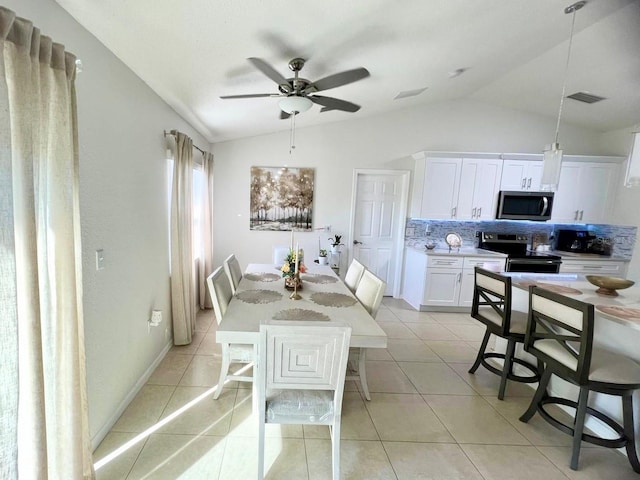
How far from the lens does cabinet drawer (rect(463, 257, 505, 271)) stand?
13.8 ft

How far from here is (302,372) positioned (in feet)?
5.00

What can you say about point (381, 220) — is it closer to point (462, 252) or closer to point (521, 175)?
point (462, 252)

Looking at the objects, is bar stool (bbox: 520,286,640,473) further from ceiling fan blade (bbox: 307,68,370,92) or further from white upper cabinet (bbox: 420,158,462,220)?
white upper cabinet (bbox: 420,158,462,220)

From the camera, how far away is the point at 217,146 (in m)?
4.50

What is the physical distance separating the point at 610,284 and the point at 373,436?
2043mm

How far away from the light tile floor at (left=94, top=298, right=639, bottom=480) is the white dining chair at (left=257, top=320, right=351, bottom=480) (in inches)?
12.1

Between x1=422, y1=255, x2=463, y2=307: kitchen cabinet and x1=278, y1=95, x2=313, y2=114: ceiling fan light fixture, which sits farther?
x1=422, y1=255, x2=463, y2=307: kitchen cabinet

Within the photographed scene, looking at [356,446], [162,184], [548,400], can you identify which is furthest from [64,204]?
[548,400]

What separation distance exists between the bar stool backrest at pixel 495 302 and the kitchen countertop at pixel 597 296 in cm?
15

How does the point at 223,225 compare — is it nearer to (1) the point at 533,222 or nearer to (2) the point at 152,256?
(2) the point at 152,256

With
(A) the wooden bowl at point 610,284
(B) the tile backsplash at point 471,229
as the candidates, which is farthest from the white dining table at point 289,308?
(B) the tile backsplash at point 471,229

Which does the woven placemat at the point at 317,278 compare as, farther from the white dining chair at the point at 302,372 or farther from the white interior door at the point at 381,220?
the white interior door at the point at 381,220

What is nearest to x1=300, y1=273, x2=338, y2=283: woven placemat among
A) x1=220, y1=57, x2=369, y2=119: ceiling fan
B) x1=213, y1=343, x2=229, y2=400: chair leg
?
x1=213, y1=343, x2=229, y2=400: chair leg

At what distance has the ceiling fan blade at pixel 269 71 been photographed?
171 centimetres
